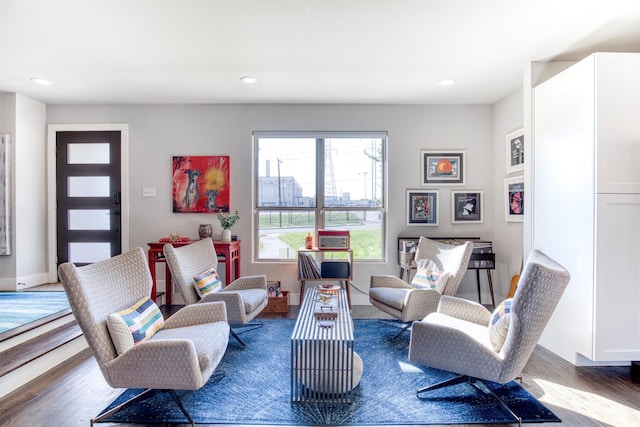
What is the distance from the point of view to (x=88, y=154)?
4.05 metres

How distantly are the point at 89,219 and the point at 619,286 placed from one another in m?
5.38

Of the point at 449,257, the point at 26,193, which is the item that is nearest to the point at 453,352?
the point at 449,257

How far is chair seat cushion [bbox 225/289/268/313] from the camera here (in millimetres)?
2681

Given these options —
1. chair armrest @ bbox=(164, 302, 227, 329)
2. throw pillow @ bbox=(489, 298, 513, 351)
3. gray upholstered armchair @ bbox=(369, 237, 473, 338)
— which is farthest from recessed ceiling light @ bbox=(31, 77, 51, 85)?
throw pillow @ bbox=(489, 298, 513, 351)

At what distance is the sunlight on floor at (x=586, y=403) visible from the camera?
6.01ft

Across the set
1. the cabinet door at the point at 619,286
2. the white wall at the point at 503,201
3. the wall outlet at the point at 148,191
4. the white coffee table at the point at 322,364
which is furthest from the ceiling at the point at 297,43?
the white coffee table at the point at 322,364

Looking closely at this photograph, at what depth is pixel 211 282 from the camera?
9.30 ft

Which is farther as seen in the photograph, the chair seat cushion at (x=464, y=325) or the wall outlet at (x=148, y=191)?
the wall outlet at (x=148, y=191)

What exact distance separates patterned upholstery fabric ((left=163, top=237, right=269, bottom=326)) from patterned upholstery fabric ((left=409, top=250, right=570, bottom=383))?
1394 millimetres

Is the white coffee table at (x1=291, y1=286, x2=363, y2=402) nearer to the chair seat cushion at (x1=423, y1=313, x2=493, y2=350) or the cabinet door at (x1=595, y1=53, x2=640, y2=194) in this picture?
the chair seat cushion at (x1=423, y1=313, x2=493, y2=350)

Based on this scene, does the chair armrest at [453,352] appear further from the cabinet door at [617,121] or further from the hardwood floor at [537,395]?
the cabinet door at [617,121]

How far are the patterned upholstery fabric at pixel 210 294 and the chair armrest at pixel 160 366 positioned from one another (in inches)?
35.9

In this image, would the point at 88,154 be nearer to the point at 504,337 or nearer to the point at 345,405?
the point at 345,405

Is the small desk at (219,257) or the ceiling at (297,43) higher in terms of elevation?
the ceiling at (297,43)
